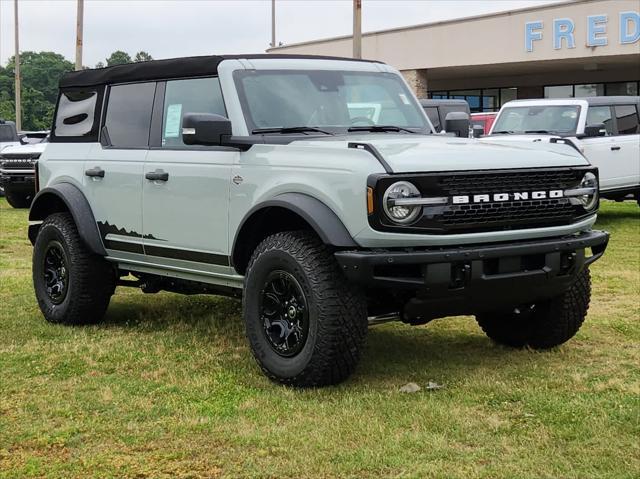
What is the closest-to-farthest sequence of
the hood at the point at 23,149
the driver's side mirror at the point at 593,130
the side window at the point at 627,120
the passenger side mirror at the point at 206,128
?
the passenger side mirror at the point at 206,128, the driver's side mirror at the point at 593,130, the side window at the point at 627,120, the hood at the point at 23,149

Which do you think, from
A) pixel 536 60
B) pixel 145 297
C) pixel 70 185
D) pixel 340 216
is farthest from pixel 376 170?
pixel 536 60

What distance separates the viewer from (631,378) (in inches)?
227

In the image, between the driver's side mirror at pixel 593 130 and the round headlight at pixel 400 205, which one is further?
the driver's side mirror at pixel 593 130

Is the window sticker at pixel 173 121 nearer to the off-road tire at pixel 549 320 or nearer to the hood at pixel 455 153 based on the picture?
the hood at pixel 455 153

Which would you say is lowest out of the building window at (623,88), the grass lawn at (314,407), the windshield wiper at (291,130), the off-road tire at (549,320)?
the grass lawn at (314,407)

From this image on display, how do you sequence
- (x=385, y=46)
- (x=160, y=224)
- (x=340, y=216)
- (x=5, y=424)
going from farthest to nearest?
(x=385, y=46)
(x=160, y=224)
(x=340, y=216)
(x=5, y=424)

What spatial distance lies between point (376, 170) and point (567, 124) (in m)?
10.8

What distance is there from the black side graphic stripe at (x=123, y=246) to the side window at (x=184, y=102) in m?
0.74

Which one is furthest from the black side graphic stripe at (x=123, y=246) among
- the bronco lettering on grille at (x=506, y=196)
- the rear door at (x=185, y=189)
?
the bronco lettering on grille at (x=506, y=196)

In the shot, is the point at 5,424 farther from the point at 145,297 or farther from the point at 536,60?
the point at 536,60

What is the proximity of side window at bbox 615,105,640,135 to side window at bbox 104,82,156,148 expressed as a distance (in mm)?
10457

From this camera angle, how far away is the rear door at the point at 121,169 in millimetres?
6906

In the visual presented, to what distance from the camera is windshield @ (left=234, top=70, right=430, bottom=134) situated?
247 inches

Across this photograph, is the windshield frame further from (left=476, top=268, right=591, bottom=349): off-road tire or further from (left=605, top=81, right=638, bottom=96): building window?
(left=605, top=81, right=638, bottom=96): building window
